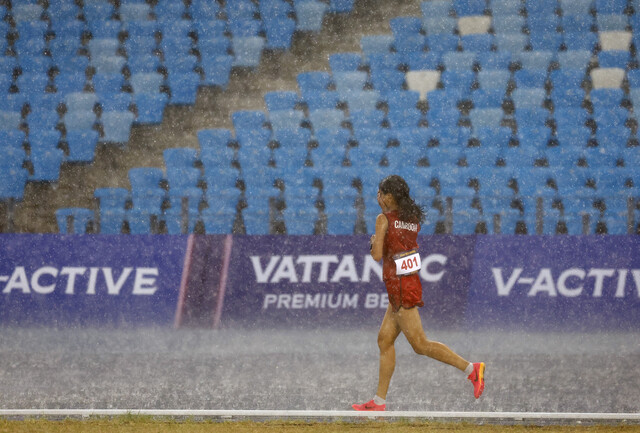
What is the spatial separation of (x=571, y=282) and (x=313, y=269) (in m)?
2.67

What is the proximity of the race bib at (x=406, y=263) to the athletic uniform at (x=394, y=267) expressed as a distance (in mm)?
20

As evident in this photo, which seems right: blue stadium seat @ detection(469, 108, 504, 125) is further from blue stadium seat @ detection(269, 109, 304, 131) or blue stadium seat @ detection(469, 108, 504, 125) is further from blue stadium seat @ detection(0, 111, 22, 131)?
blue stadium seat @ detection(0, 111, 22, 131)

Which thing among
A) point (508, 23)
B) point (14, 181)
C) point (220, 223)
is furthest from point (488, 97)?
point (14, 181)

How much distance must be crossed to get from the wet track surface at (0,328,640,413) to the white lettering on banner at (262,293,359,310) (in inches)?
10.5

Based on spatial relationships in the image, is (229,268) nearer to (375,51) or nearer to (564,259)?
(564,259)

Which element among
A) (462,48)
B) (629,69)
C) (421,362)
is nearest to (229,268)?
(421,362)

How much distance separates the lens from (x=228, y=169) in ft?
38.0

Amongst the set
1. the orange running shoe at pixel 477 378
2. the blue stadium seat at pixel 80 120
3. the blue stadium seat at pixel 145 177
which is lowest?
the orange running shoe at pixel 477 378

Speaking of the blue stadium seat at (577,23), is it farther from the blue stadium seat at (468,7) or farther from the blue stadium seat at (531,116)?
the blue stadium seat at (531,116)

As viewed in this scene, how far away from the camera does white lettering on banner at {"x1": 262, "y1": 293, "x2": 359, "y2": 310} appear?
26.5ft

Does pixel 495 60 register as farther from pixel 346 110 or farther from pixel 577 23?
pixel 346 110

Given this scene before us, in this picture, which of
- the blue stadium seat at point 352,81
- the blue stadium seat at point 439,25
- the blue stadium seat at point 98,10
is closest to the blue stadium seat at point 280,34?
the blue stadium seat at point 352,81

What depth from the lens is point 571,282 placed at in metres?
8.09

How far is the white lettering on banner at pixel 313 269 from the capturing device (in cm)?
814
